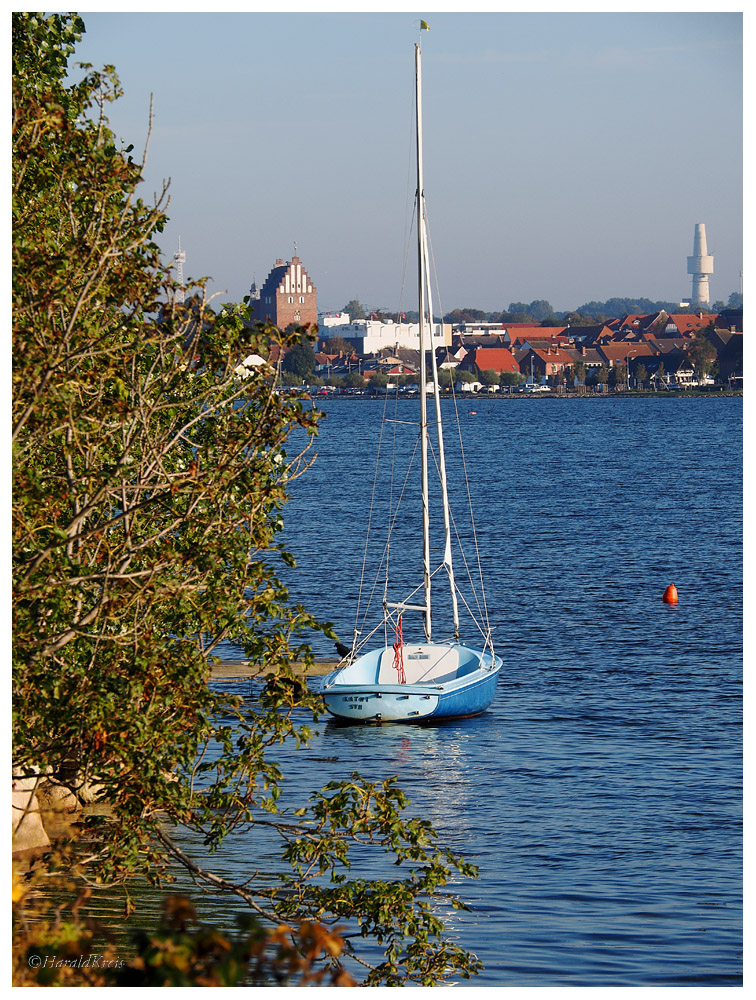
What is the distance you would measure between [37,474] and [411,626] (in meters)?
32.2

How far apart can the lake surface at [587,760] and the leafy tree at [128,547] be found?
6.28 meters

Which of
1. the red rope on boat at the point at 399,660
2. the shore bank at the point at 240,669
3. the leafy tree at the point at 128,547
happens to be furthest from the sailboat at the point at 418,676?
the leafy tree at the point at 128,547

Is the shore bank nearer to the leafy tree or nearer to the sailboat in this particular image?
the sailboat

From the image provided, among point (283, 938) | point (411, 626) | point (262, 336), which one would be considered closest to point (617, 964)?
point (262, 336)

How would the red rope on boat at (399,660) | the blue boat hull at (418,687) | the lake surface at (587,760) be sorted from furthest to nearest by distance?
the red rope on boat at (399,660), the blue boat hull at (418,687), the lake surface at (587,760)

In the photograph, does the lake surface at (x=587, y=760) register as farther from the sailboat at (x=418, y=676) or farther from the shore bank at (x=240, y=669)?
the shore bank at (x=240, y=669)

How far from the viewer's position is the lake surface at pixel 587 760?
682 inches

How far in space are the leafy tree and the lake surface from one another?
628 centimetres

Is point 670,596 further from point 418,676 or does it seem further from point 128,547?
point 128,547

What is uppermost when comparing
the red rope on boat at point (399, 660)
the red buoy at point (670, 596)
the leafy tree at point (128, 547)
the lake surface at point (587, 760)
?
the leafy tree at point (128, 547)

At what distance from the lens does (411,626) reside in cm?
4159

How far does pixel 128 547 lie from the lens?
374 inches

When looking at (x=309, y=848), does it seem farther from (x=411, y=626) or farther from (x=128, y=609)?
(x=411, y=626)
